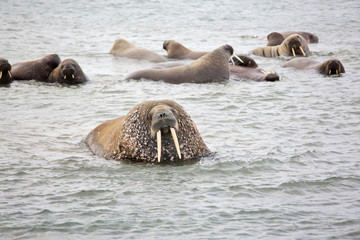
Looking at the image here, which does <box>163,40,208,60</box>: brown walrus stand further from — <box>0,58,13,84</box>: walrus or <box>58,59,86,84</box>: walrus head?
<box>0,58,13,84</box>: walrus

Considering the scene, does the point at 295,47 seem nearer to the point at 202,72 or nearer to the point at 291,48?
the point at 291,48

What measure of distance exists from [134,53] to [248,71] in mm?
4231

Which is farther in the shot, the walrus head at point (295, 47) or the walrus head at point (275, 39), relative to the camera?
the walrus head at point (275, 39)

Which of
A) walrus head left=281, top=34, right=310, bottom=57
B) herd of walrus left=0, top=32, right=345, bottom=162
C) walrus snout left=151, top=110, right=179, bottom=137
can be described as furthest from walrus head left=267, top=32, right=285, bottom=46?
walrus snout left=151, top=110, right=179, bottom=137

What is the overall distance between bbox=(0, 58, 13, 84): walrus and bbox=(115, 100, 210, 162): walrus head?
6.15 metres

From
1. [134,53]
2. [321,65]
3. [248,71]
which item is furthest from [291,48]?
[134,53]

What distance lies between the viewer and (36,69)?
46.0 ft

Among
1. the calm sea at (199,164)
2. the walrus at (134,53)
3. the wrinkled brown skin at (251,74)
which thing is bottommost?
the calm sea at (199,164)

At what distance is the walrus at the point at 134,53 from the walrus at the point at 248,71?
8.27 ft

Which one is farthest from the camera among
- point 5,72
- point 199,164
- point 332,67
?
point 332,67

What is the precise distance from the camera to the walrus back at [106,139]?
319 inches

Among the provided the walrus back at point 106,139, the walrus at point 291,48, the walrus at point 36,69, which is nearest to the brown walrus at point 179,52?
the walrus at point 291,48

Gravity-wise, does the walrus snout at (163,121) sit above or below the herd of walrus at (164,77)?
above

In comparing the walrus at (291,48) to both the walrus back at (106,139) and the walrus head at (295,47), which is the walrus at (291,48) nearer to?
the walrus head at (295,47)
